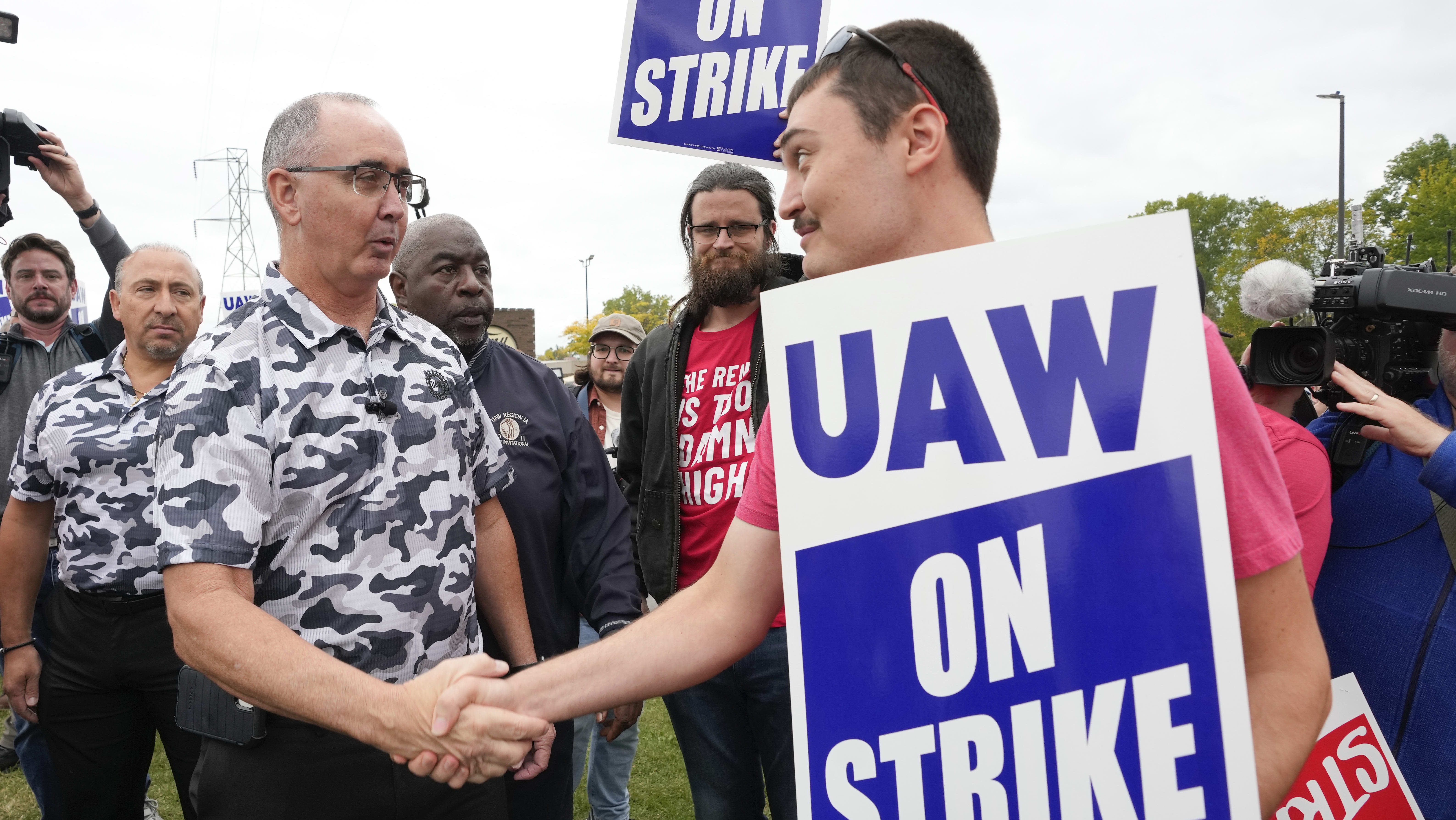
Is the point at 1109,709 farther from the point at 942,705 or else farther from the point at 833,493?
the point at 833,493

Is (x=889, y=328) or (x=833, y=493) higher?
(x=889, y=328)

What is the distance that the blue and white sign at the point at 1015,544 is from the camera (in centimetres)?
117

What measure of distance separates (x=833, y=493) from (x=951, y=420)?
0.21m

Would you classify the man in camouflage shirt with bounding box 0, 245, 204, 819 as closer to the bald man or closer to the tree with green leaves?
the bald man

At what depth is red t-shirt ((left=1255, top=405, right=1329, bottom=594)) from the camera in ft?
7.45

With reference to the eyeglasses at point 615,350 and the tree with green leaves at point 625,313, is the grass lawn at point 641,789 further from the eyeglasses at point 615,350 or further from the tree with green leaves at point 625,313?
the tree with green leaves at point 625,313

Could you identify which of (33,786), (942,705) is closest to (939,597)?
(942,705)

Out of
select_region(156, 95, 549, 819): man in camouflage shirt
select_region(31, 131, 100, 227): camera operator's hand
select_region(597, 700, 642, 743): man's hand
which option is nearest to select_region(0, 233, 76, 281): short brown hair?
select_region(31, 131, 100, 227): camera operator's hand

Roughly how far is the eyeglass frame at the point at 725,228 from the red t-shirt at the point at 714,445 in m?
0.31

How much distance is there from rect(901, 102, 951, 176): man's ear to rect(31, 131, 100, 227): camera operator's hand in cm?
398

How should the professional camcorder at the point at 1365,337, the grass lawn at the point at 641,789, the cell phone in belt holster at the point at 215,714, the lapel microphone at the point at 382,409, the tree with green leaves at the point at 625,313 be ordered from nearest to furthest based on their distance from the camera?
the cell phone in belt holster at the point at 215,714 → the lapel microphone at the point at 382,409 → the professional camcorder at the point at 1365,337 → the grass lawn at the point at 641,789 → the tree with green leaves at the point at 625,313

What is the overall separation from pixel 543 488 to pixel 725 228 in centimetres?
114

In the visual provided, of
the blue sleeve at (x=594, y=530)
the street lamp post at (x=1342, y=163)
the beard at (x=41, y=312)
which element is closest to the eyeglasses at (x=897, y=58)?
the blue sleeve at (x=594, y=530)

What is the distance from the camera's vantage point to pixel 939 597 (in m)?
1.28
